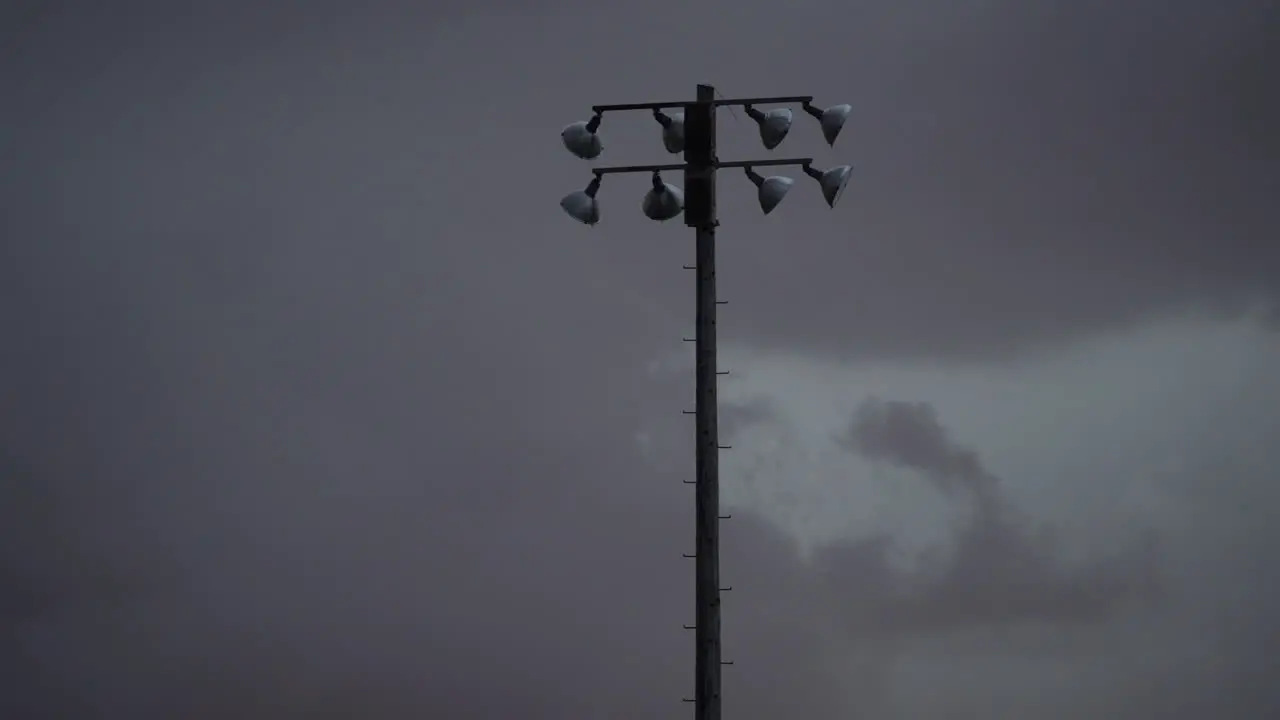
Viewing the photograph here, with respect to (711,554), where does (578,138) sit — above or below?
above

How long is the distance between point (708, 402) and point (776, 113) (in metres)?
2.76

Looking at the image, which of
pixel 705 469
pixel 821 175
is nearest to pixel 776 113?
pixel 821 175

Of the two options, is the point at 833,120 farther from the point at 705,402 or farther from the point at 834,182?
the point at 705,402

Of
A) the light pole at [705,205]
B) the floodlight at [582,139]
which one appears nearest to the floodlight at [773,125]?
the light pole at [705,205]

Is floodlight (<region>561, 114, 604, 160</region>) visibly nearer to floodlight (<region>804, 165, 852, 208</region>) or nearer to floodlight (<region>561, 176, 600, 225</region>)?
floodlight (<region>561, 176, 600, 225</region>)

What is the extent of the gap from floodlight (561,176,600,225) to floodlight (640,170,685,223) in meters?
0.49

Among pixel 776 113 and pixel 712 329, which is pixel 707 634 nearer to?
pixel 712 329

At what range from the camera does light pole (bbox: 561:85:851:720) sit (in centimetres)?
1461

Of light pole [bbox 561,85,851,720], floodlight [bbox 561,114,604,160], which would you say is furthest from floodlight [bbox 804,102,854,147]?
floodlight [bbox 561,114,604,160]

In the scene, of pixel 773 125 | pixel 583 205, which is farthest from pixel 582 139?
pixel 773 125

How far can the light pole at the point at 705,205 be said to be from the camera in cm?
1461

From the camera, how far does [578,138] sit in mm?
15133

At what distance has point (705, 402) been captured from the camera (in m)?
14.9

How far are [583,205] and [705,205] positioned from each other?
3.85ft
